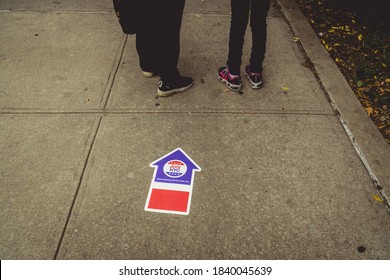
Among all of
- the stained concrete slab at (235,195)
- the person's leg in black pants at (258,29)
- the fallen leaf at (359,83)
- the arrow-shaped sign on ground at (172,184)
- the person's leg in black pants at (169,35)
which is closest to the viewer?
the stained concrete slab at (235,195)

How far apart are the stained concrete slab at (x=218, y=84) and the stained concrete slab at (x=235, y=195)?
17cm

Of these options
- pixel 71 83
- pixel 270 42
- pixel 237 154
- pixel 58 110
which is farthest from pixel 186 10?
pixel 237 154

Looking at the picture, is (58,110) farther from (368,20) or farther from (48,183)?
(368,20)

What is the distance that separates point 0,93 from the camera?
2.87 meters

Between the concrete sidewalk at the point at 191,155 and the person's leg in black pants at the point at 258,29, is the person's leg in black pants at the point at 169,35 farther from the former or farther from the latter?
the person's leg in black pants at the point at 258,29

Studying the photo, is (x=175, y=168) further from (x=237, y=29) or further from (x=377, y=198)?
(x=377, y=198)

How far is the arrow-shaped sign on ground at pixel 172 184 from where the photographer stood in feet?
6.55

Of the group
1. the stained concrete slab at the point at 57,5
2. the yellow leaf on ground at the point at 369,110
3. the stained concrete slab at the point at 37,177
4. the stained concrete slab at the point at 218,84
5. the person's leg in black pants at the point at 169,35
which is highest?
the person's leg in black pants at the point at 169,35

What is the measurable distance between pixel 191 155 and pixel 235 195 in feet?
1.65

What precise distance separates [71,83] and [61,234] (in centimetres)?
172

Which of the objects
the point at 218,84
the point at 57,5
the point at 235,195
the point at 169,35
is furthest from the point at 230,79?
the point at 57,5

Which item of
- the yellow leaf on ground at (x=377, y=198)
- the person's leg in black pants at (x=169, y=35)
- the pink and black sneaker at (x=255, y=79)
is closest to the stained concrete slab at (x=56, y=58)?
the person's leg in black pants at (x=169, y=35)

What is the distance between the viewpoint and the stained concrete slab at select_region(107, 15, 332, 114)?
275 cm

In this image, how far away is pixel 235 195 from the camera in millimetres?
2059
